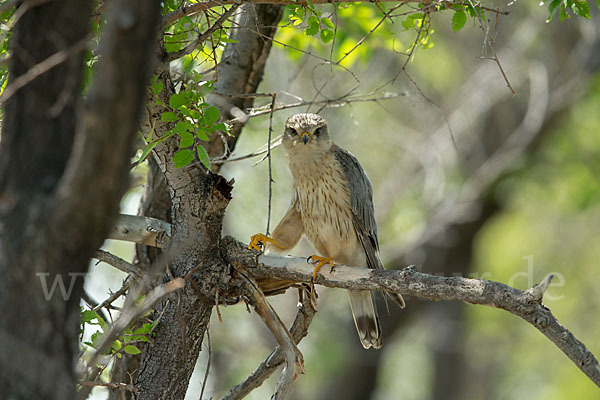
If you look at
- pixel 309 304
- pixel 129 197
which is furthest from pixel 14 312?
pixel 129 197

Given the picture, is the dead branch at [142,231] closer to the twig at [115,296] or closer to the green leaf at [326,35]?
the twig at [115,296]

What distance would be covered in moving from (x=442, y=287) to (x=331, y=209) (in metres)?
2.01

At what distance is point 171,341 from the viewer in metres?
3.52

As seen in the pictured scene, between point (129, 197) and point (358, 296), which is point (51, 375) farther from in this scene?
point (129, 197)

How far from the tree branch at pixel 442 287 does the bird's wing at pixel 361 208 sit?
4.31 feet

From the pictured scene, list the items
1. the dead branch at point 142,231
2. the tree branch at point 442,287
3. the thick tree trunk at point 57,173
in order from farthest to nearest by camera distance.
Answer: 1. the dead branch at point 142,231
2. the tree branch at point 442,287
3. the thick tree trunk at point 57,173

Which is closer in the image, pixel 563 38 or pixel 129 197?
pixel 129 197

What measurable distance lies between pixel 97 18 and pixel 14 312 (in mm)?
1824

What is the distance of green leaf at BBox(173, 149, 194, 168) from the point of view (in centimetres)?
323

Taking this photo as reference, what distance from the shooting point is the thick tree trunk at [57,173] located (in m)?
1.73

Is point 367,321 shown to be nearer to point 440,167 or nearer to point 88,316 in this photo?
point 88,316

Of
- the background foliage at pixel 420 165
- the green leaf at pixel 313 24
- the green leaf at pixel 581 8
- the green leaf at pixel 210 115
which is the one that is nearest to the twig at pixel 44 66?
the green leaf at pixel 210 115

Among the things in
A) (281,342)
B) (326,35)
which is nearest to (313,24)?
(326,35)

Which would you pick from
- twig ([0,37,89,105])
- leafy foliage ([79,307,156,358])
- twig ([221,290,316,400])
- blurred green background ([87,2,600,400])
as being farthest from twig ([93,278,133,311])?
blurred green background ([87,2,600,400])
